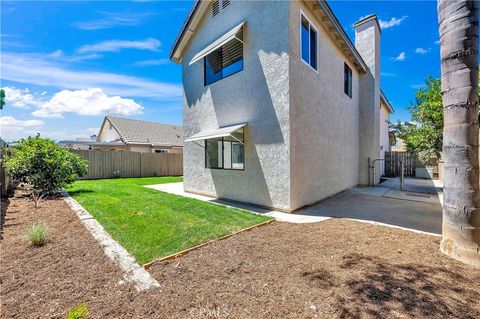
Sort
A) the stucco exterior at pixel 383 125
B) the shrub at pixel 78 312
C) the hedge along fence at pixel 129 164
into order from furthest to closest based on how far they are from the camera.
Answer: the stucco exterior at pixel 383 125, the hedge along fence at pixel 129 164, the shrub at pixel 78 312

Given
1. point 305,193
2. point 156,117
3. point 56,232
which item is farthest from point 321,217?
point 156,117

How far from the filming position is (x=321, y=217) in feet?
27.0

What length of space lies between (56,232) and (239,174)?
7030 millimetres

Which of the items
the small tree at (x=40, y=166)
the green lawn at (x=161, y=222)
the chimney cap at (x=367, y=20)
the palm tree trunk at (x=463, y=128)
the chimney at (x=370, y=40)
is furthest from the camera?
the chimney at (x=370, y=40)

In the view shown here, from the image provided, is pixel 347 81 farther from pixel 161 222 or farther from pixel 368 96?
pixel 161 222

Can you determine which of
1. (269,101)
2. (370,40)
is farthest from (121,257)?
(370,40)

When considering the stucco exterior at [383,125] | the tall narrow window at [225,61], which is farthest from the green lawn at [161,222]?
the stucco exterior at [383,125]

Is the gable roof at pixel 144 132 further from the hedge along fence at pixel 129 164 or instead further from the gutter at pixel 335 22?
the gutter at pixel 335 22

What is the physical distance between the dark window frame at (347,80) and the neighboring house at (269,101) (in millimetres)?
63

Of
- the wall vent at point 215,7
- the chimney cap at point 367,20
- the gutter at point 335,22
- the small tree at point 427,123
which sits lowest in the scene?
the small tree at point 427,123

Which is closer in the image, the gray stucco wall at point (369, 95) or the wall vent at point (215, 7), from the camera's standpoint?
the wall vent at point (215, 7)

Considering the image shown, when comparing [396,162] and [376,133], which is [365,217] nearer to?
[376,133]

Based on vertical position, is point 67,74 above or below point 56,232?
above

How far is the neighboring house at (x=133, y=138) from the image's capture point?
29.3 m
